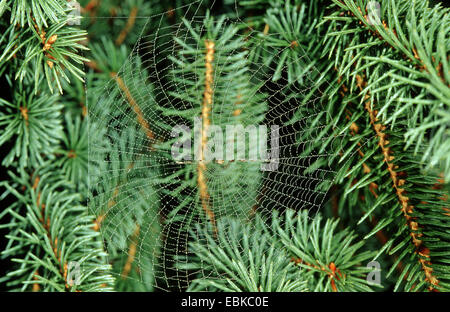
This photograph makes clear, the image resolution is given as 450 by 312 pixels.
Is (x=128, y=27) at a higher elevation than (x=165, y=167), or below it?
higher

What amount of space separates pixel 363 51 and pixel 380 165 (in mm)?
118

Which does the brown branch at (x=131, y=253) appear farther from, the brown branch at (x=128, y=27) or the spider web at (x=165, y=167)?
the brown branch at (x=128, y=27)

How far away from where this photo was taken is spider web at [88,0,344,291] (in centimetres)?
50

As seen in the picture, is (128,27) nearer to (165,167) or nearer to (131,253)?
(165,167)

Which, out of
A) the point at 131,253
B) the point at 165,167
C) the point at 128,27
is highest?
the point at 128,27

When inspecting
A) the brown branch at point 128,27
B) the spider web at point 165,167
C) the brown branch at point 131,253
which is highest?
the brown branch at point 128,27

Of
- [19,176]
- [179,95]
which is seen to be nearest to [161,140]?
[179,95]

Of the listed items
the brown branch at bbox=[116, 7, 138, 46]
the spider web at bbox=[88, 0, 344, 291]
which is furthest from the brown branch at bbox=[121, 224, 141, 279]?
the brown branch at bbox=[116, 7, 138, 46]

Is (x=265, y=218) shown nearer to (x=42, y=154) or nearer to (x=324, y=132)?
(x=324, y=132)

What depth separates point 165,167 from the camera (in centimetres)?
56

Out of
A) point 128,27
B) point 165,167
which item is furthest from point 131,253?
point 128,27

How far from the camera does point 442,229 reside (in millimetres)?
397

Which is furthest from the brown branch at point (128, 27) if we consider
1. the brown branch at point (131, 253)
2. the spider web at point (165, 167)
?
the brown branch at point (131, 253)

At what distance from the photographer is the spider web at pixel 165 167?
0.50m
